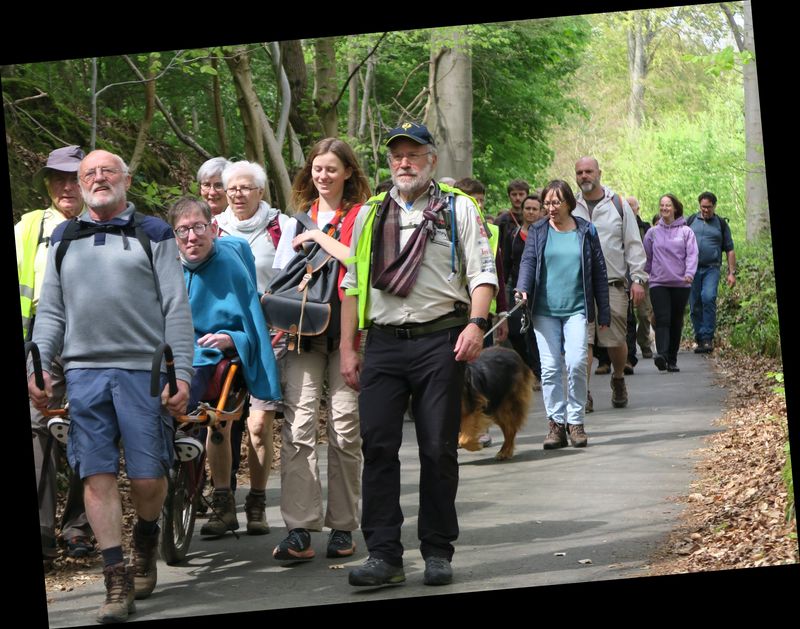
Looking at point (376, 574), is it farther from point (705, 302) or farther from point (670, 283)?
point (705, 302)

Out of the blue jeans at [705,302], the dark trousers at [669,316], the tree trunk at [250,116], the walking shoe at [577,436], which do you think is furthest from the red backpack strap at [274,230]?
the blue jeans at [705,302]

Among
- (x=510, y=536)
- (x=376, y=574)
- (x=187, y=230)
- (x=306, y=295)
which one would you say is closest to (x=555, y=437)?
(x=510, y=536)

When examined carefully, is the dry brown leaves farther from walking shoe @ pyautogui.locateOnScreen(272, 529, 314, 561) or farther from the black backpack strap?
the black backpack strap

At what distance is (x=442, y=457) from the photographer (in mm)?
6535

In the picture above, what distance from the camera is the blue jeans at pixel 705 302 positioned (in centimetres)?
1847

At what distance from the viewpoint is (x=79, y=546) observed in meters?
7.38

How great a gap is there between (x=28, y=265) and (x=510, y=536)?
323cm

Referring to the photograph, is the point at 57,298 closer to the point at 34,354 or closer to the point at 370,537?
the point at 34,354

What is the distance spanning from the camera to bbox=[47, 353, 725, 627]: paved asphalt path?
6.41 meters

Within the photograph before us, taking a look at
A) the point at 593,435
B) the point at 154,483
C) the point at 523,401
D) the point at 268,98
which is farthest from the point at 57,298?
the point at 268,98

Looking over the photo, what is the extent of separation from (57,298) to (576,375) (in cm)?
552

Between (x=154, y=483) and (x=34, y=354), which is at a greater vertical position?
(x=34, y=354)

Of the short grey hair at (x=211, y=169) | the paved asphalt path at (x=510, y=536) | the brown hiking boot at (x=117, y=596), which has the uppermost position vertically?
the short grey hair at (x=211, y=169)

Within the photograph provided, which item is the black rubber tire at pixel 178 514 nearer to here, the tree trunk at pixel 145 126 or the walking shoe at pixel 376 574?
the walking shoe at pixel 376 574
